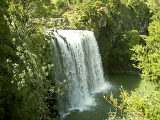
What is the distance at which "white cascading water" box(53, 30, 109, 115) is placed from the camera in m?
15.2

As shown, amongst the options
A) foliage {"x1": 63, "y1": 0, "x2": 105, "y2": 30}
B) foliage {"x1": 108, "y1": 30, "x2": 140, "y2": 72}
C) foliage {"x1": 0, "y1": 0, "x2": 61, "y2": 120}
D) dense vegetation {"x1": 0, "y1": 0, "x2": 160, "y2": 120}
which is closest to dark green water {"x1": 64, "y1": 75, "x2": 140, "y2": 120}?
dense vegetation {"x1": 0, "y1": 0, "x2": 160, "y2": 120}

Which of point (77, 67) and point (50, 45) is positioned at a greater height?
point (50, 45)

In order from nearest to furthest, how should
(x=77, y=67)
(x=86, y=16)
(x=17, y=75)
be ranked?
1. (x=17, y=75)
2. (x=77, y=67)
3. (x=86, y=16)

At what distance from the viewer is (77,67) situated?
1725 cm

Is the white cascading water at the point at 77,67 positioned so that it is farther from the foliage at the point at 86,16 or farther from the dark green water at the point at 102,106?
the foliage at the point at 86,16

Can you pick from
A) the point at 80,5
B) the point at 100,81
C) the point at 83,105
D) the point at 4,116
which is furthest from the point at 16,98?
the point at 80,5

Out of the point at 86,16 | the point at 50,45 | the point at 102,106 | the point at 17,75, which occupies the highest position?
the point at 86,16

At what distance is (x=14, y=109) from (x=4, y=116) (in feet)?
1.96

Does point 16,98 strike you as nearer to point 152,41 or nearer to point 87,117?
point 87,117

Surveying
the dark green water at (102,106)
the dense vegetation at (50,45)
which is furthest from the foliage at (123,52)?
the dark green water at (102,106)

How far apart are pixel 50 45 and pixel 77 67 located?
6.83 meters

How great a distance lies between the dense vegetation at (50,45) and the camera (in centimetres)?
747

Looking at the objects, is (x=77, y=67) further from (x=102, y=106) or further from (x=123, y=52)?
(x=123, y=52)

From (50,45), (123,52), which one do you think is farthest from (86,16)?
(50,45)
